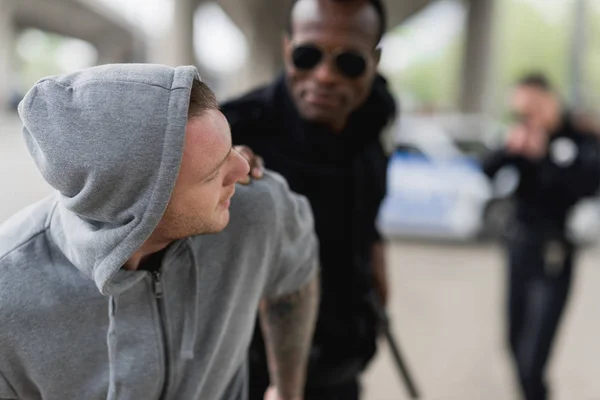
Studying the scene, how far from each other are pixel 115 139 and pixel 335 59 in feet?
2.84

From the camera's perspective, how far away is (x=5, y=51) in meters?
23.1

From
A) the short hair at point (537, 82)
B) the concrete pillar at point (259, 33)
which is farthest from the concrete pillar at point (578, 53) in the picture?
the short hair at point (537, 82)

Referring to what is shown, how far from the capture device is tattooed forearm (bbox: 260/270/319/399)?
1533mm

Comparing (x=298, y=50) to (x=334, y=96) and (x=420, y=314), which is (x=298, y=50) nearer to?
(x=334, y=96)

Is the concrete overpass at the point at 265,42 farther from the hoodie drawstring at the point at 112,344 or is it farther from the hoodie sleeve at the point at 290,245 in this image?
the hoodie drawstring at the point at 112,344

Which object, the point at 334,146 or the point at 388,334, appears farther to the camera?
the point at 388,334

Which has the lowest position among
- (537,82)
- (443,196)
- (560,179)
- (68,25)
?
(68,25)

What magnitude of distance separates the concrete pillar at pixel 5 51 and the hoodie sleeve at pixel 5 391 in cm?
2331

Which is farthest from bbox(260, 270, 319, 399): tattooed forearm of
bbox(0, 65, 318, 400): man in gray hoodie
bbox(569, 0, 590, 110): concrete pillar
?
bbox(569, 0, 590, 110): concrete pillar

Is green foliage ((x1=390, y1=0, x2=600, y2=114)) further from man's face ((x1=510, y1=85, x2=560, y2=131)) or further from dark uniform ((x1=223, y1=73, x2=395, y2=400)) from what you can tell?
dark uniform ((x1=223, y1=73, x2=395, y2=400))

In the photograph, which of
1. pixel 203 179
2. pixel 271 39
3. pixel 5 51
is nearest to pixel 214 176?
pixel 203 179

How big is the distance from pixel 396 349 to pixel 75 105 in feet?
5.01

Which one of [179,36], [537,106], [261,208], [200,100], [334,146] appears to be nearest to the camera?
[200,100]

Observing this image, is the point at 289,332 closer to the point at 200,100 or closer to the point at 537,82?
the point at 200,100
